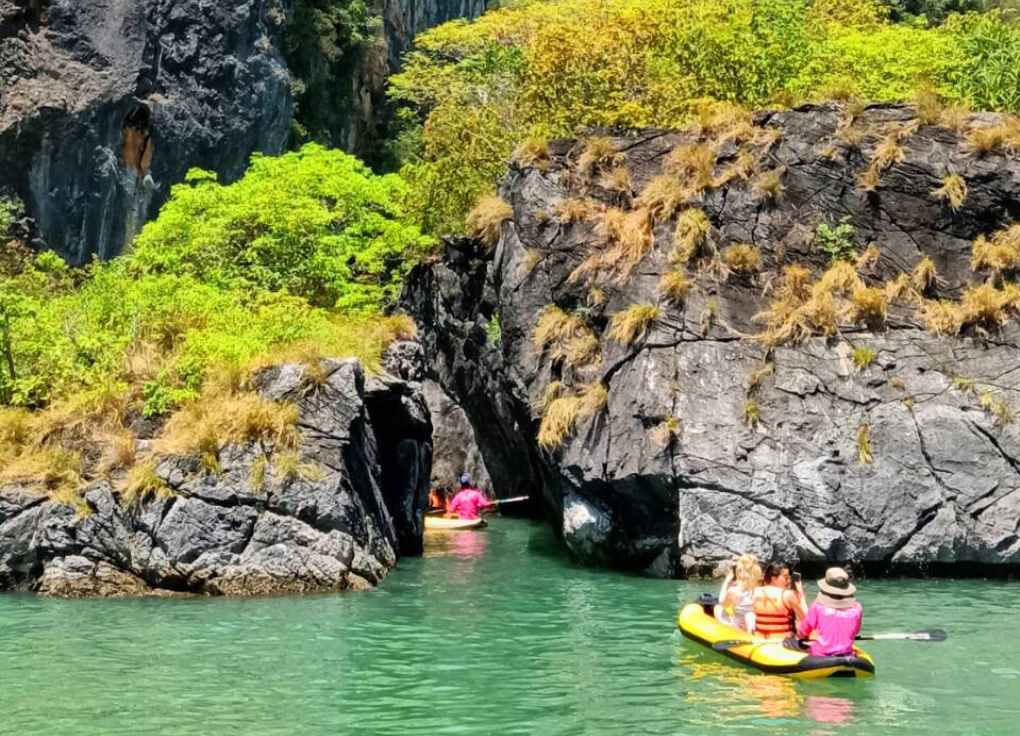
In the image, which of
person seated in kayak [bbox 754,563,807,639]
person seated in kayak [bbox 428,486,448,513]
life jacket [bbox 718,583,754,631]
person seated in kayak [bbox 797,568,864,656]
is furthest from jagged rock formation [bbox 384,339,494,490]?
person seated in kayak [bbox 797,568,864,656]

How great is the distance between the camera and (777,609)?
520 inches

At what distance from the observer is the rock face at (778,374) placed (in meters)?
17.7

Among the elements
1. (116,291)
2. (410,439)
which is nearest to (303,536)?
(410,439)

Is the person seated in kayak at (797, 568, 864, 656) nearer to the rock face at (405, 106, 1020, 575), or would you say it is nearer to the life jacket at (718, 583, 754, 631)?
the life jacket at (718, 583, 754, 631)

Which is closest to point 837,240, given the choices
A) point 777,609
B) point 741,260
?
point 741,260

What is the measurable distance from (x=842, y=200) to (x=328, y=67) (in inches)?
868

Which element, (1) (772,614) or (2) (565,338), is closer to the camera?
(1) (772,614)

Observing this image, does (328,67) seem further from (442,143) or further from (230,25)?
(442,143)

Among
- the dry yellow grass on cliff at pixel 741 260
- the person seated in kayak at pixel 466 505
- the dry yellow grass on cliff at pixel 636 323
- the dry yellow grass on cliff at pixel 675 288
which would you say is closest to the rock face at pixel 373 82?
the person seated in kayak at pixel 466 505

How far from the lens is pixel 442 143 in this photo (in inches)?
1129

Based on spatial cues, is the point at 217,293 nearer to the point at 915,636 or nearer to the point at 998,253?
the point at 998,253

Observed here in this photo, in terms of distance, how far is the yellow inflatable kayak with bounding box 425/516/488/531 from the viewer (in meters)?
24.9

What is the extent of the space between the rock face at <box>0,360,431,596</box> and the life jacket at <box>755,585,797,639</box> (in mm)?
5878

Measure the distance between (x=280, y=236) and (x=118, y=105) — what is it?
23.6 ft
